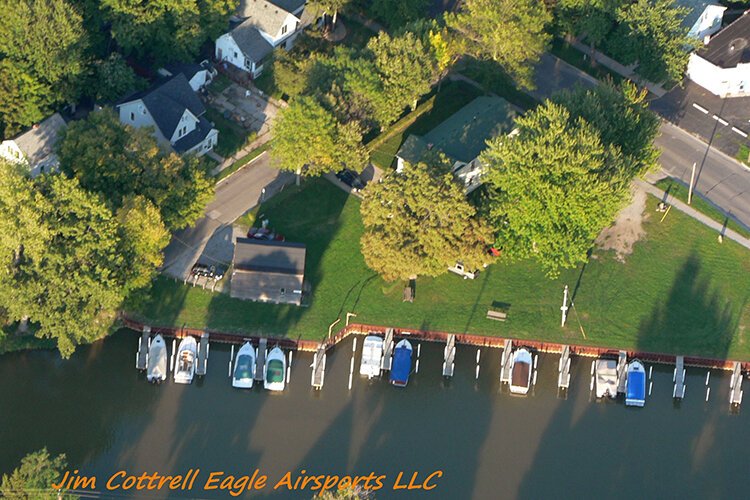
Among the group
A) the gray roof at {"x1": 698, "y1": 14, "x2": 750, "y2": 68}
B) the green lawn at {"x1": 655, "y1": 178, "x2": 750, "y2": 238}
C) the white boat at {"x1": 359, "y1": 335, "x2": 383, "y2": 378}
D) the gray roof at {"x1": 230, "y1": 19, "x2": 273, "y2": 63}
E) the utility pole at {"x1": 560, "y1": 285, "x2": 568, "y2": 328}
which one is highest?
the gray roof at {"x1": 698, "y1": 14, "x2": 750, "y2": 68}

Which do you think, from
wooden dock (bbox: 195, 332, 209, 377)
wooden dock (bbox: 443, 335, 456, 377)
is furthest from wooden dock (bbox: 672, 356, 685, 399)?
wooden dock (bbox: 195, 332, 209, 377)

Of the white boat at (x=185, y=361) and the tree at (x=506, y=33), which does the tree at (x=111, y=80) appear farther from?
the tree at (x=506, y=33)

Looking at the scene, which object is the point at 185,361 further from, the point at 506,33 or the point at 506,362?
the point at 506,33

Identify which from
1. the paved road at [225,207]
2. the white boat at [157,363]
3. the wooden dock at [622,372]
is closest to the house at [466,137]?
the paved road at [225,207]

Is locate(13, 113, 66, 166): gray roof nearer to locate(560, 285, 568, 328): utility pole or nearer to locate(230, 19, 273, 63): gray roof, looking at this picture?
locate(230, 19, 273, 63): gray roof

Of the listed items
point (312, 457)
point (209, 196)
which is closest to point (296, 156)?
point (209, 196)
